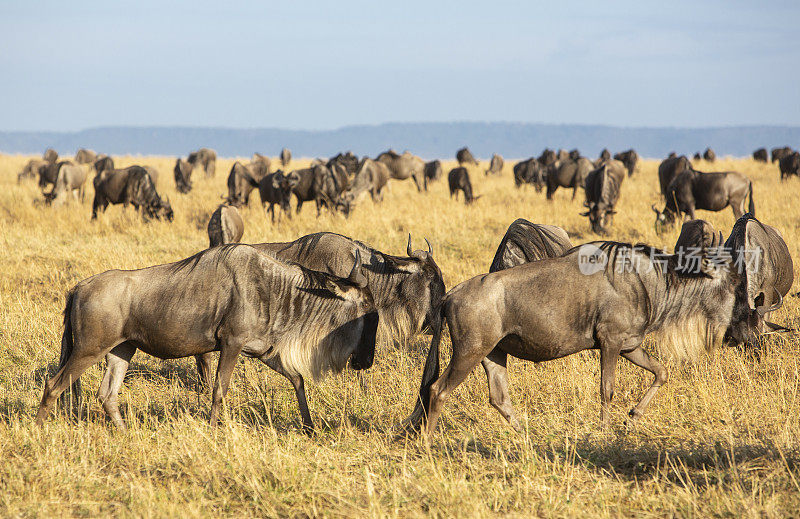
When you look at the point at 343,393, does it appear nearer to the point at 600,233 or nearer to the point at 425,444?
the point at 425,444

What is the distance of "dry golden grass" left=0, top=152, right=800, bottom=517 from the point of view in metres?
3.65

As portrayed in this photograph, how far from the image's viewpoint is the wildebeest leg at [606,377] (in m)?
4.62

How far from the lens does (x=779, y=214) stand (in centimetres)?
1436

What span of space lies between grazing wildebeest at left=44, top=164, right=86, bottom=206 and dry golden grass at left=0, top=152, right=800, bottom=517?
11.2 meters

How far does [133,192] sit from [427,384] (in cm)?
1252

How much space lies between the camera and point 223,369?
4.73 m

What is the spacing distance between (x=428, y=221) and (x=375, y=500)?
34.7 feet

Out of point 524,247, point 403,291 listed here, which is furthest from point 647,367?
point 403,291

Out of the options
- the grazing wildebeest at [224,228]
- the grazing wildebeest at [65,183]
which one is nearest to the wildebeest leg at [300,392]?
the grazing wildebeest at [224,228]

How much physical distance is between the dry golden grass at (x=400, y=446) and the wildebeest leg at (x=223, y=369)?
0.42ft

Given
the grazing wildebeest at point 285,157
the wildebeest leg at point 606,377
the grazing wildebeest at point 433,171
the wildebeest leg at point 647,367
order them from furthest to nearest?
the grazing wildebeest at point 285,157, the grazing wildebeest at point 433,171, the wildebeest leg at point 647,367, the wildebeest leg at point 606,377

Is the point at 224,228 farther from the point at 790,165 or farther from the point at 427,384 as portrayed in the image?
the point at 790,165

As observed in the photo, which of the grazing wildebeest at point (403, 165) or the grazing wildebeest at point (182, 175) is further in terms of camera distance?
the grazing wildebeest at point (403, 165)

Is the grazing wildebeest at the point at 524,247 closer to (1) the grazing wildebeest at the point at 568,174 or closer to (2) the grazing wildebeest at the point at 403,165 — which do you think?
(1) the grazing wildebeest at the point at 568,174
